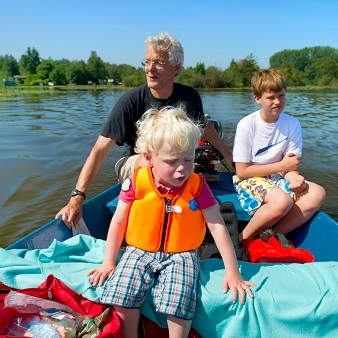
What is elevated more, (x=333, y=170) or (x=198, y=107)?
(x=198, y=107)

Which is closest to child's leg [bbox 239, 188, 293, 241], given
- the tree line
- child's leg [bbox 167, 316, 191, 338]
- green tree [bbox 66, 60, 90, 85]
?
child's leg [bbox 167, 316, 191, 338]

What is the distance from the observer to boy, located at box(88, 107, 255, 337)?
61.2 inches

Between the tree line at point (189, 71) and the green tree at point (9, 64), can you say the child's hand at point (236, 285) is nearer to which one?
the tree line at point (189, 71)

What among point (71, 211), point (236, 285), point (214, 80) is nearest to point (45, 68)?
point (214, 80)

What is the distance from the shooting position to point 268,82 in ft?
8.83

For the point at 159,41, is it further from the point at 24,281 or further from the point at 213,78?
the point at 213,78

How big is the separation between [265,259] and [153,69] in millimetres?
1532

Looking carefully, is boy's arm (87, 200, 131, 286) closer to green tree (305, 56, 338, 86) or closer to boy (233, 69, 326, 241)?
boy (233, 69, 326, 241)

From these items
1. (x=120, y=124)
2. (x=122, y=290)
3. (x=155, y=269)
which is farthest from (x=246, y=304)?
(x=120, y=124)

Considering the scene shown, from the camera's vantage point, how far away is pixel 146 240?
5.75 feet

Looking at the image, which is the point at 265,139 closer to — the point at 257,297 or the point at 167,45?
the point at 167,45

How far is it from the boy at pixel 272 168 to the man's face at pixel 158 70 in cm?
64

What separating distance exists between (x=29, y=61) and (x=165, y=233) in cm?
10511

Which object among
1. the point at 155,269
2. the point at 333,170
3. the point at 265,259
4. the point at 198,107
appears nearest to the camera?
the point at 155,269
